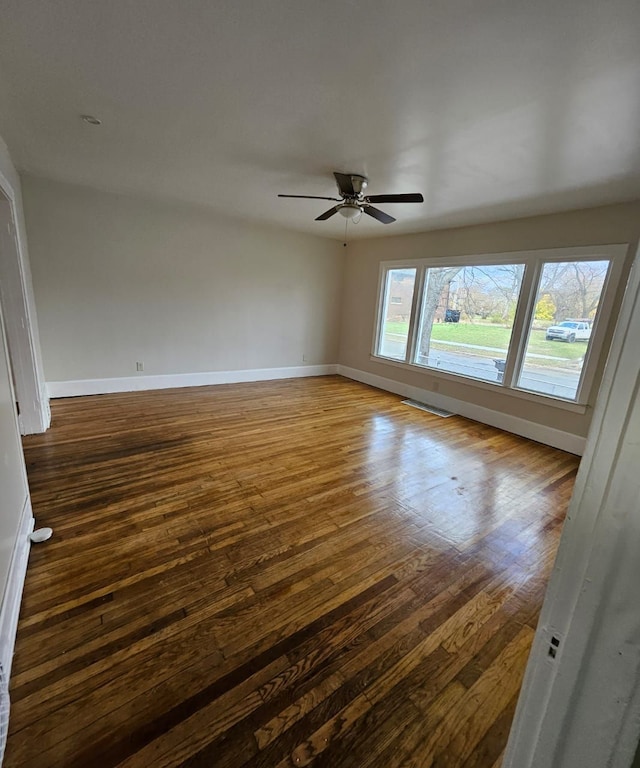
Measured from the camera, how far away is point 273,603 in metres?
1.77

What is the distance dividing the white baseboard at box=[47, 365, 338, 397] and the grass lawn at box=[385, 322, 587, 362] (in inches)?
69.4

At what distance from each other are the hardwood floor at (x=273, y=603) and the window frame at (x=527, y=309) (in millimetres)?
1017

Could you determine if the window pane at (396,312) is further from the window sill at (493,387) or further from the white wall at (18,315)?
the white wall at (18,315)

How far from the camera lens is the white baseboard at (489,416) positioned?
13.0 feet

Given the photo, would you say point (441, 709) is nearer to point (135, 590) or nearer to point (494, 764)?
point (494, 764)

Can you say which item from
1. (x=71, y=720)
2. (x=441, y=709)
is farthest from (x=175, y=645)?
(x=441, y=709)

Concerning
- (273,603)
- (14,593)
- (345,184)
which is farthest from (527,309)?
(14,593)

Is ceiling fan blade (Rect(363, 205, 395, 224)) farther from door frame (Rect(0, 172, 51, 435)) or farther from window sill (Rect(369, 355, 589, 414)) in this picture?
door frame (Rect(0, 172, 51, 435))

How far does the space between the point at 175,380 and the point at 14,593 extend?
399 centimetres

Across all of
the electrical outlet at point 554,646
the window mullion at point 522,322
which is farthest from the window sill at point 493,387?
the electrical outlet at point 554,646

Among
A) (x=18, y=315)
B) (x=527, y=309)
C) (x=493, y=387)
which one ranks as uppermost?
(x=527, y=309)


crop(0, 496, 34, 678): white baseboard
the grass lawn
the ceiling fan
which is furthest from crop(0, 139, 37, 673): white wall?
the grass lawn

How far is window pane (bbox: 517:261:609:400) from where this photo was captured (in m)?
3.71

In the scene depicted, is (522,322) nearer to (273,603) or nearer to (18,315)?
(273,603)
